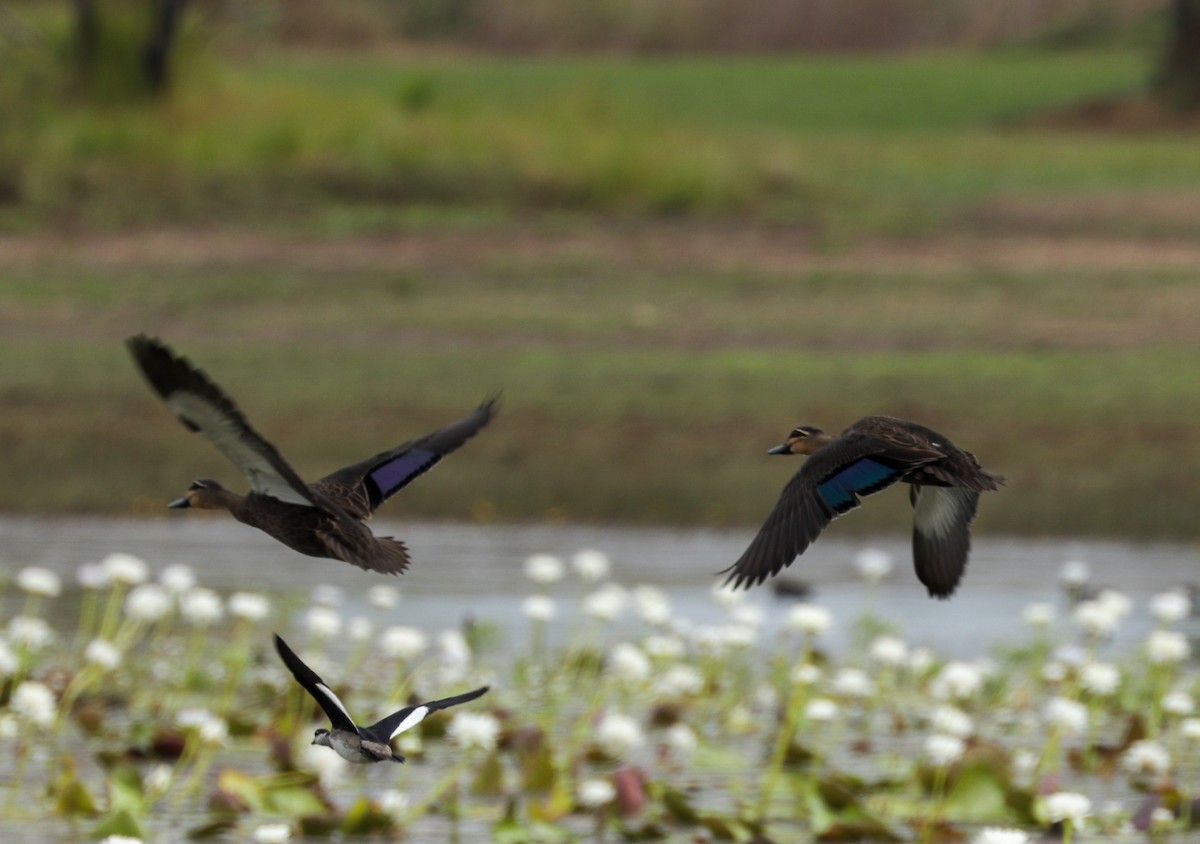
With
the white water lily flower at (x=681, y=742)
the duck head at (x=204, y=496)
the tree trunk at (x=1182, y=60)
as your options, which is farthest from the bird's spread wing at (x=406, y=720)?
the tree trunk at (x=1182, y=60)

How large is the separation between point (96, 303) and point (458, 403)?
4.99m

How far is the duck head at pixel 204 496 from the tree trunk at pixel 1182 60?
30.5m

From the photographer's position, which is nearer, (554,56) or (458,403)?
(458,403)

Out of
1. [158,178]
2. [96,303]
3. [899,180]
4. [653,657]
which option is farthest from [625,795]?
[899,180]

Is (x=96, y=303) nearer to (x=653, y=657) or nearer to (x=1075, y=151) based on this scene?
(x=653, y=657)

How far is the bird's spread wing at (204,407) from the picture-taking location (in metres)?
4.76

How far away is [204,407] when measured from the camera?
16.0 feet

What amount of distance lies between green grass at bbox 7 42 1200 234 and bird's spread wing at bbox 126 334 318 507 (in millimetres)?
18651

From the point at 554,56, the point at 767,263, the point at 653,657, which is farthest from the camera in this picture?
the point at 554,56

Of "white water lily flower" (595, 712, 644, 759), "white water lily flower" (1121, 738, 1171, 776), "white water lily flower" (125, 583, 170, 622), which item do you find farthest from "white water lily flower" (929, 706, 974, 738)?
"white water lily flower" (125, 583, 170, 622)

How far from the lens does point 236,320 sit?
19484 mm

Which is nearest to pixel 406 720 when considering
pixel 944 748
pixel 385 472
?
pixel 385 472

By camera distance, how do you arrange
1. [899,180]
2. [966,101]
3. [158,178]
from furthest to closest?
[966,101], [899,180], [158,178]

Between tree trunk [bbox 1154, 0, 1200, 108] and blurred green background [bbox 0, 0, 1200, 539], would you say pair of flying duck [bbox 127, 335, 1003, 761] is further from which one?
tree trunk [bbox 1154, 0, 1200, 108]
